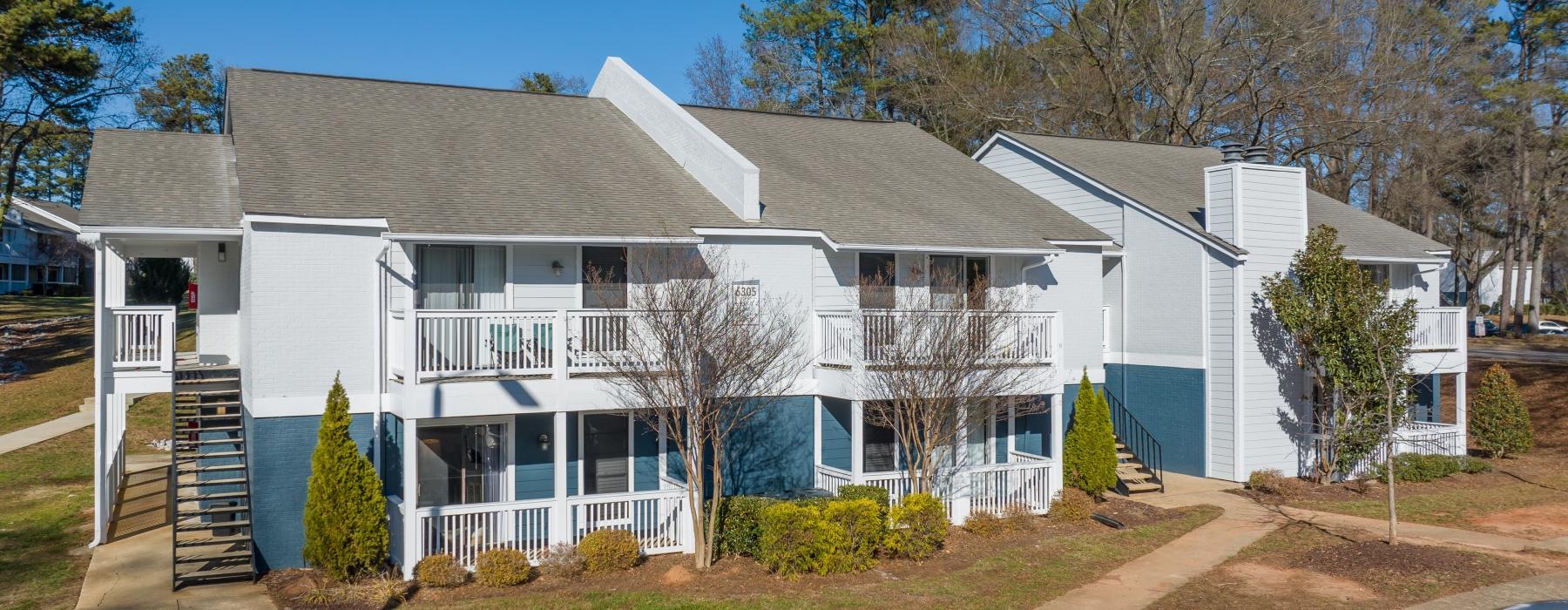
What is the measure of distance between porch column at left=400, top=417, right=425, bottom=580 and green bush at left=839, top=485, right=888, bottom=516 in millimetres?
6063

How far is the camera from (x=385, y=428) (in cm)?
1545

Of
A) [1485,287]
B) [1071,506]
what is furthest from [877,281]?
[1485,287]

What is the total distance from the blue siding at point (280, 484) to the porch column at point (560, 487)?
3.37 metres

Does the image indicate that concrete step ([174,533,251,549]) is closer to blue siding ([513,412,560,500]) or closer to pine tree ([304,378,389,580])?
pine tree ([304,378,389,580])

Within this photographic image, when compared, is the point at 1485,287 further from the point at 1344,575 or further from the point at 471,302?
the point at 471,302

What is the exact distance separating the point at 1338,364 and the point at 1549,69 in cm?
3291

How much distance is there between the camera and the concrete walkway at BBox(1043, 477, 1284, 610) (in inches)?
525

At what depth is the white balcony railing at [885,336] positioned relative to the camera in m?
16.7

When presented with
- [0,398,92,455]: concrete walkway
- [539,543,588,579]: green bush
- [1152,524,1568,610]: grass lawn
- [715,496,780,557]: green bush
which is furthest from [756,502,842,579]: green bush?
[0,398,92,455]: concrete walkway

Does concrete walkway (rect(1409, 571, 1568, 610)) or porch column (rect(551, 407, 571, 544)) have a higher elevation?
porch column (rect(551, 407, 571, 544))

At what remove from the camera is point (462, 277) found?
52.5ft

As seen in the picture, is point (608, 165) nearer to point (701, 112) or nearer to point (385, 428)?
point (701, 112)

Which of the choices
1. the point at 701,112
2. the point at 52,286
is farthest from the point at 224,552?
the point at 52,286

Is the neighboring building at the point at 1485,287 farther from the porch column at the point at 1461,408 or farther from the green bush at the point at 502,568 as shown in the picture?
the green bush at the point at 502,568
